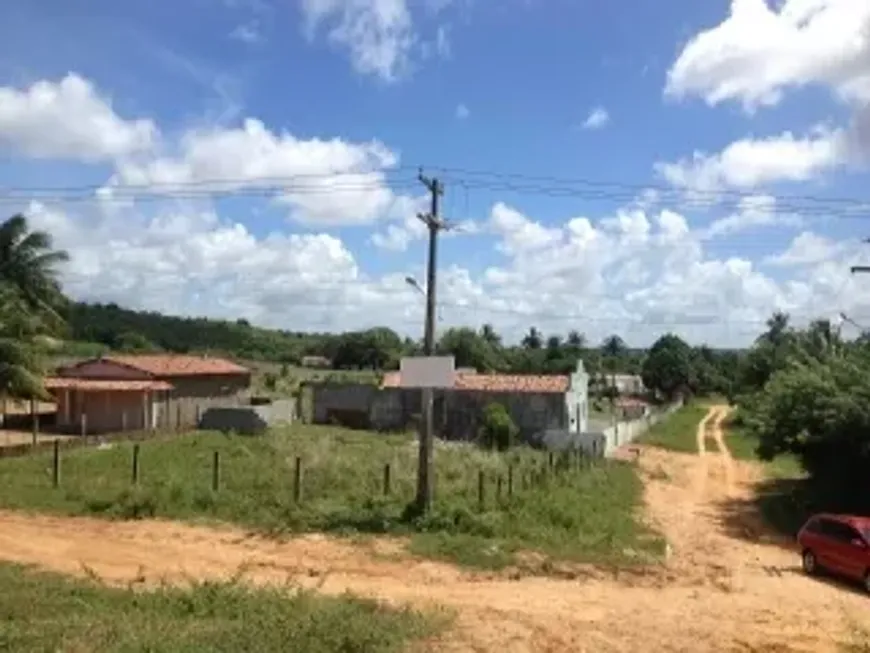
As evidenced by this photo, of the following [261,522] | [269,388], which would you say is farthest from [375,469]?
[269,388]

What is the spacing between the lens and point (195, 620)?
12531mm

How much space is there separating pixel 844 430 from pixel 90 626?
2575cm

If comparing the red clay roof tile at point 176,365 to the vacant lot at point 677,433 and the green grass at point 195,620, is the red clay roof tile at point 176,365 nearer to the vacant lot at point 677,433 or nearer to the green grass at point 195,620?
the vacant lot at point 677,433

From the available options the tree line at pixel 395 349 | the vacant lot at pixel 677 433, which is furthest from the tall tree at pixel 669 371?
the vacant lot at pixel 677 433

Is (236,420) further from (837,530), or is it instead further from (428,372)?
(837,530)

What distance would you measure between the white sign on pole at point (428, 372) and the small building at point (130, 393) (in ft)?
77.6

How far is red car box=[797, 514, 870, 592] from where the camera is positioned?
21422 millimetres

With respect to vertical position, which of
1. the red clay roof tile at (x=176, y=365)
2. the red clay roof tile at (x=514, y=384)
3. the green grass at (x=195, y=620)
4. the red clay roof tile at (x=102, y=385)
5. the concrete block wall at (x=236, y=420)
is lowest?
the green grass at (x=195, y=620)

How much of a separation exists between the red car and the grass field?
3467 mm

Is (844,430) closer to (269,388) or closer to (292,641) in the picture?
(292,641)

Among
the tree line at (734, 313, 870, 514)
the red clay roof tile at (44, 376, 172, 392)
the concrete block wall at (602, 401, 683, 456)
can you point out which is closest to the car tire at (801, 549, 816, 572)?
the tree line at (734, 313, 870, 514)

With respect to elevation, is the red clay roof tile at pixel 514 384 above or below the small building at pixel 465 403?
above

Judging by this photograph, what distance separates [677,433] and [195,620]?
5959 centimetres

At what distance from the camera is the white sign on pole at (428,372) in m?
23.8
